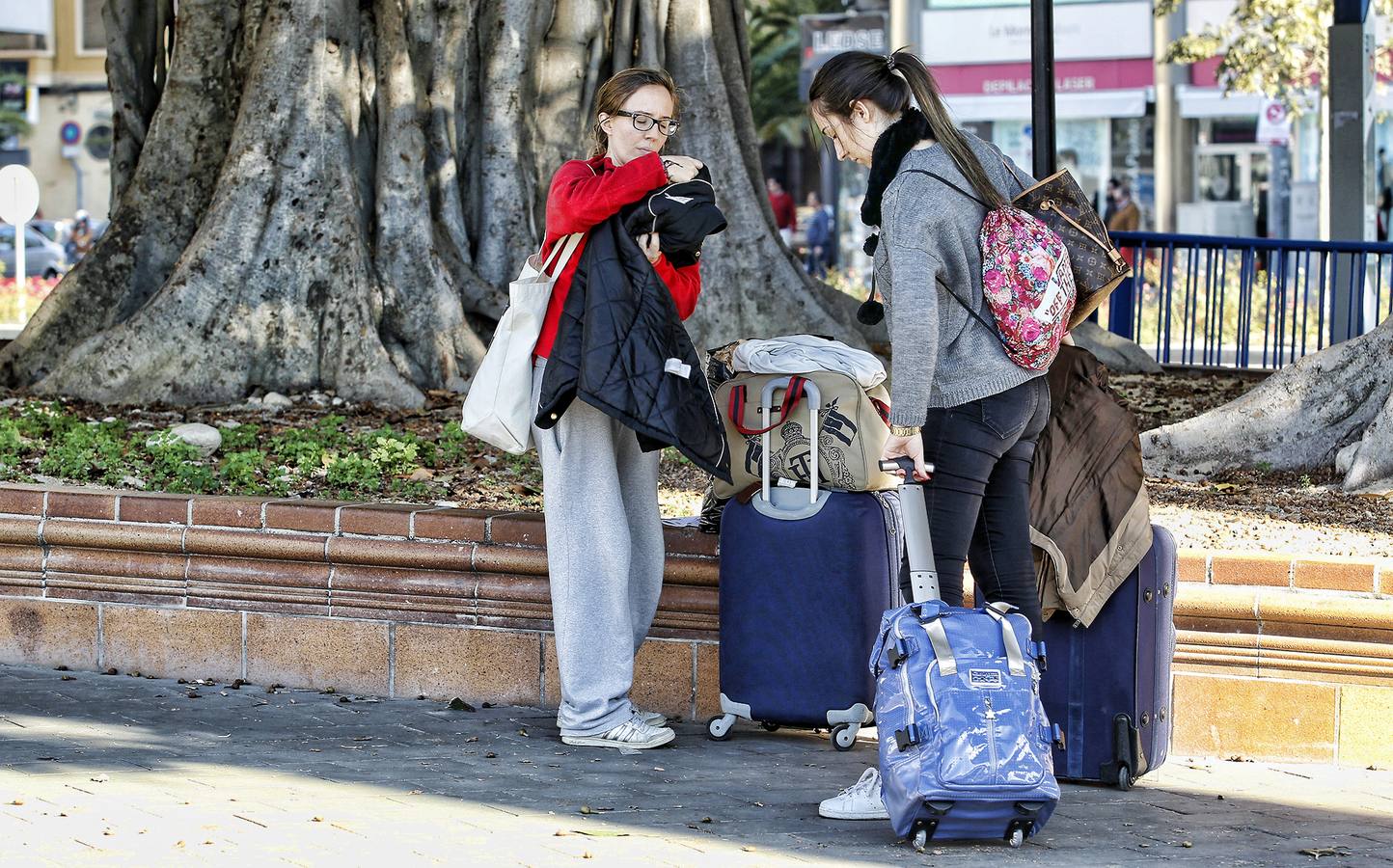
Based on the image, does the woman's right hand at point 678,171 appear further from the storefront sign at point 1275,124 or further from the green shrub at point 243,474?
the storefront sign at point 1275,124

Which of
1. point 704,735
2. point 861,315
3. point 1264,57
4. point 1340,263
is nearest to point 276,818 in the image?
point 704,735

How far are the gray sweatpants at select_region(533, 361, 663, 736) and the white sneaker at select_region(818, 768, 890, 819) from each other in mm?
940

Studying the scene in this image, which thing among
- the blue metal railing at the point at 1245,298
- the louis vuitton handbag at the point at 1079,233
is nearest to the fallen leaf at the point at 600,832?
the louis vuitton handbag at the point at 1079,233

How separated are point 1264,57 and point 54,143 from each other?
36.0 m

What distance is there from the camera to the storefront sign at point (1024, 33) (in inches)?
1483

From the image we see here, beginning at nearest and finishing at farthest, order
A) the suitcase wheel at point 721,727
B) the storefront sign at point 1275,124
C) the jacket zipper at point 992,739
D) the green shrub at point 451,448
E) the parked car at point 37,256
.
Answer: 1. the jacket zipper at point 992,739
2. the suitcase wheel at point 721,727
3. the green shrub at point 451,448
4. the storefront sign at point 1275,124
5. the parked car at point 37,256

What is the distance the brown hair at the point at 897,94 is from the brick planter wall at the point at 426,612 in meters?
1.59

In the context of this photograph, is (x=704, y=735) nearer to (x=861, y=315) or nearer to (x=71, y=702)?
(x=861, y=315)

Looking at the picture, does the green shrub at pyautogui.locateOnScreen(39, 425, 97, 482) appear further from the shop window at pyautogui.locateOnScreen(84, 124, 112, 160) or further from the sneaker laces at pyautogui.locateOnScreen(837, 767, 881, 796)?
the shop window at pyautogui.locateOnScreen(84, 124, 112, 160)

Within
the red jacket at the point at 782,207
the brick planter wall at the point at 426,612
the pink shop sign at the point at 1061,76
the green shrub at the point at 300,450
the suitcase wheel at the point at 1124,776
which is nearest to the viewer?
the suitcase wheel at the point at 1124,776

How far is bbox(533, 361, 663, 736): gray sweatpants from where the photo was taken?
515cm

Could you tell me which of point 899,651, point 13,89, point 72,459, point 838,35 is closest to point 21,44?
point 13,89

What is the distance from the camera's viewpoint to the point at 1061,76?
38.3 meters

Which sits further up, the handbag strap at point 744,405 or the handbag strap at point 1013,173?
the handbag strap at point 1013,173
